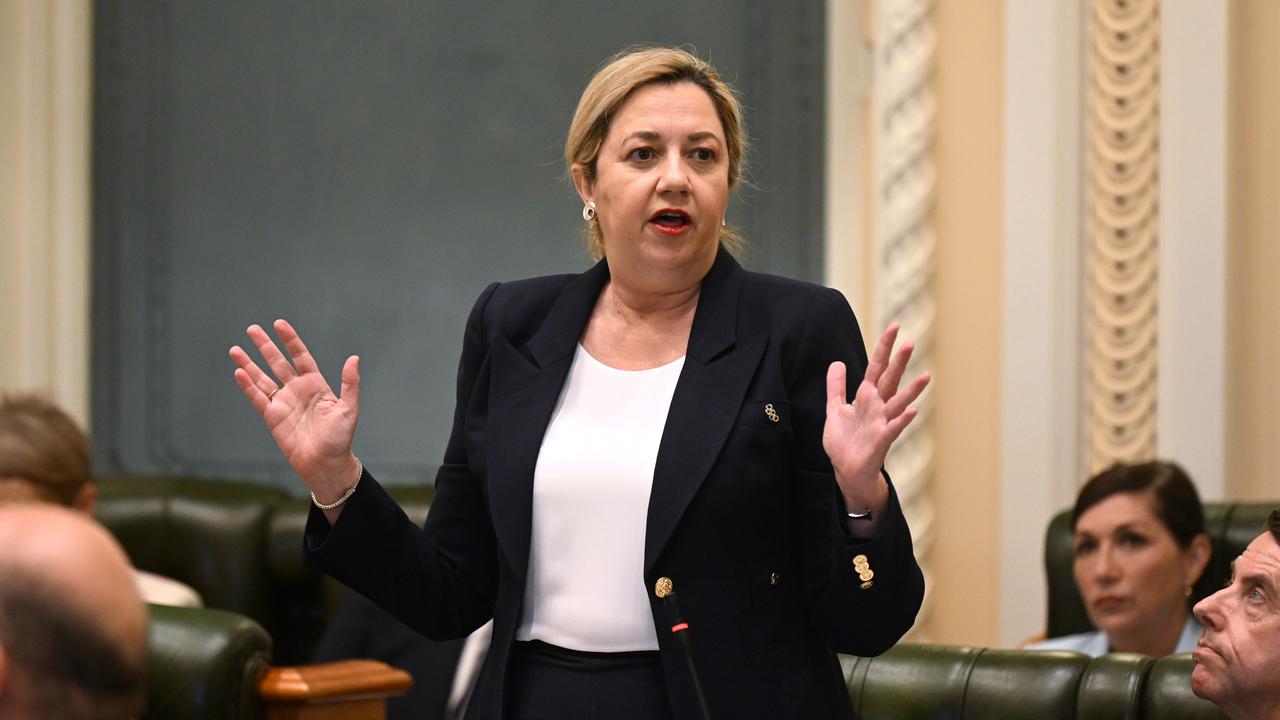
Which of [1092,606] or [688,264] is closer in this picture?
[688,264]

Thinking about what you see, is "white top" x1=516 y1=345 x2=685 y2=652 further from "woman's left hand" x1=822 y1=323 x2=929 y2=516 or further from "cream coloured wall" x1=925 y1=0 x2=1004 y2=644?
"cream coloured wall" x1=925 y1=0 x2=1004 y2=644

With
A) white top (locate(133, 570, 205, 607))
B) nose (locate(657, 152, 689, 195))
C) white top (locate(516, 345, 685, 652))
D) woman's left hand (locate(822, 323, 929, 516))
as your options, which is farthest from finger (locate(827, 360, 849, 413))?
white top (locate(133, 570, 205, 607))

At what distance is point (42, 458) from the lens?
3.21 m

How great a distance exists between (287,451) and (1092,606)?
86.8 inches

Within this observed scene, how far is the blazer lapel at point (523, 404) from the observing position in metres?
2.16

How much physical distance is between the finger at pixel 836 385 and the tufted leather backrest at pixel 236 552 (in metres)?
2.95

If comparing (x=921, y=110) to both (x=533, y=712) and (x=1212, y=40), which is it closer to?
(x=1212, y=40)

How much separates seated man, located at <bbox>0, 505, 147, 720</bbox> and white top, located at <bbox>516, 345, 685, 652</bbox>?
0.84 meters

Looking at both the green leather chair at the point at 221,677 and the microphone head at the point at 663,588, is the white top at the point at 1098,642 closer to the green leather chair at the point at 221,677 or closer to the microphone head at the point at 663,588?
the green leather chair at the point at 221,677

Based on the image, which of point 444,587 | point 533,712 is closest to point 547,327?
point 444,587

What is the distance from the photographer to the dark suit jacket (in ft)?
6.76

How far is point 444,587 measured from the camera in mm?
2254

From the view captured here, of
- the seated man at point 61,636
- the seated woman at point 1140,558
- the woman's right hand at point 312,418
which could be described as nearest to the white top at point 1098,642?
the seated woman at point 1140,558

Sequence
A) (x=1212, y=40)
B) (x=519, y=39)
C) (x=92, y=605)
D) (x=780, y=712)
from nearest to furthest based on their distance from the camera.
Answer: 1. (x=92, y=605)
2. (x=780, y=712)
3. (x=1212, y=40)
4. (x=519, y=39)
